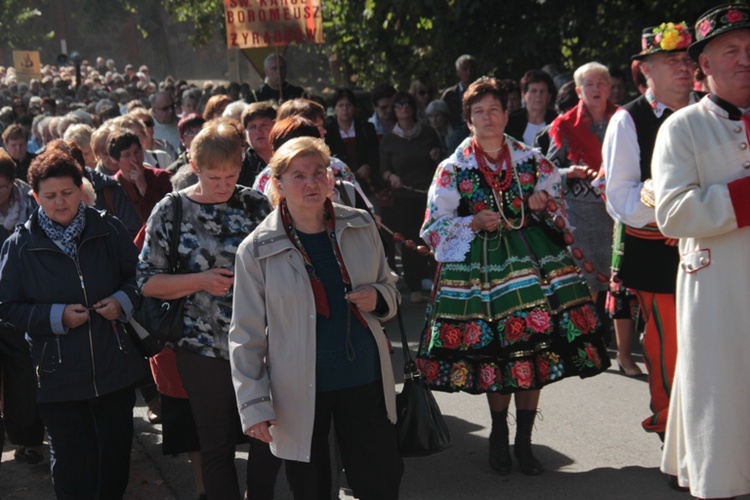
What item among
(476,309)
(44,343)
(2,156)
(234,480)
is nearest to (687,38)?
(476,309)

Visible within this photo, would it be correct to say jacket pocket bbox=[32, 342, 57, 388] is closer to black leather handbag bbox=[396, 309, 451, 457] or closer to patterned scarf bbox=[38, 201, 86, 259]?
patterned scarf bbox=[38, 201, 86, 259]

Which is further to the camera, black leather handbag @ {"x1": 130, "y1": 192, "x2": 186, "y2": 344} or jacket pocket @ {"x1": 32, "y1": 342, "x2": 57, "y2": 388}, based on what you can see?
jacket pocket @ {"x1": 32, "y1": 342, "x2": 57, "y2": 388}

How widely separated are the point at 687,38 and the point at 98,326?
3.22m

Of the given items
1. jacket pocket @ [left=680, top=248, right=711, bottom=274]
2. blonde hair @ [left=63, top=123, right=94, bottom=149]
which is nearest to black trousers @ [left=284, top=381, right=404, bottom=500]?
jacket pocket @ [left=680, top=248, right=711, bottom=274]

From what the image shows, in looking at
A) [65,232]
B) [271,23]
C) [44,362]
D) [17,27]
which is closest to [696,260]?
[65,232]

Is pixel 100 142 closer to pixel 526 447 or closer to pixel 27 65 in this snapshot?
pixel 526 447

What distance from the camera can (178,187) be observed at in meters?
6.11

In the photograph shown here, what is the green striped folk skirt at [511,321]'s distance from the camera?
562 cm

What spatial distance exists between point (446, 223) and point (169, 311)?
1.58m

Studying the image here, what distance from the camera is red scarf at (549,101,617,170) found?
788 centimetres

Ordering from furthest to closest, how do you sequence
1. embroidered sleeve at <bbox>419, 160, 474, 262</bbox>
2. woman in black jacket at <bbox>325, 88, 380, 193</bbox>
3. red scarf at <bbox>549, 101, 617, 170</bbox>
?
woman in black jacket at <bbox>325, 88, 380, 193</bbox>, red scarf at <bbox>549, 101, 617, 170</bbox>, embroidered sleeve at <bbox>419, 160, 474, 262</bbox>

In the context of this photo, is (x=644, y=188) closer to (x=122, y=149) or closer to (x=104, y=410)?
(x=104, y=410)

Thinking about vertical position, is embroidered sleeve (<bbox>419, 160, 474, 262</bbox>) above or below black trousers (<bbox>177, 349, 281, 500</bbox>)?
above

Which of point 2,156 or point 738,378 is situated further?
point 2,156
